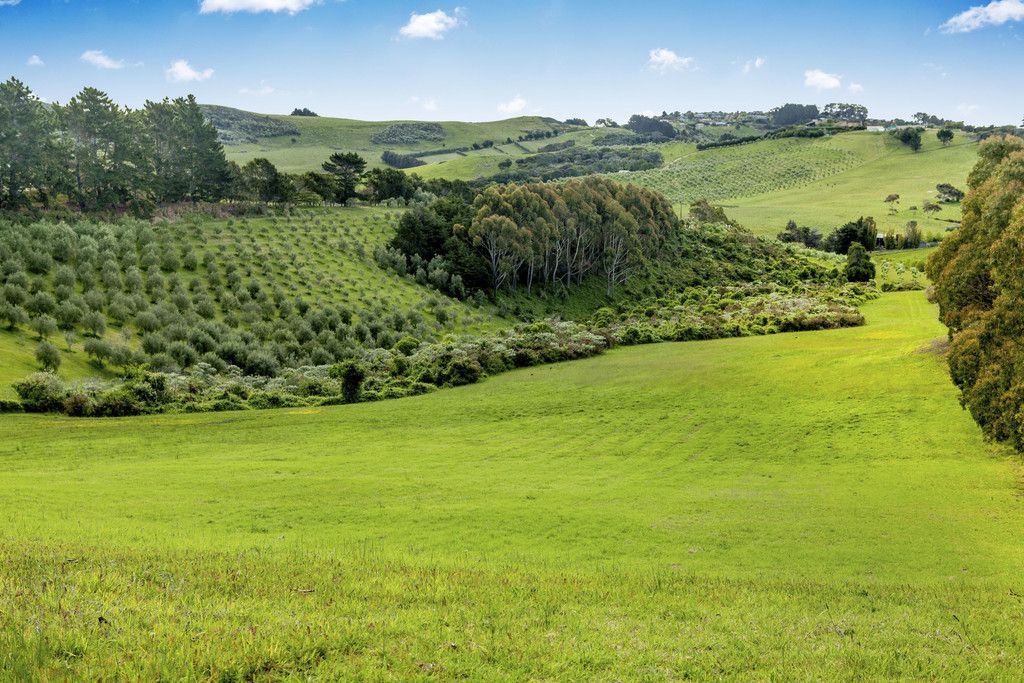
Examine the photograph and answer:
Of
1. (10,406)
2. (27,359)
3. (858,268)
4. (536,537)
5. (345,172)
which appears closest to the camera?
(536,537)

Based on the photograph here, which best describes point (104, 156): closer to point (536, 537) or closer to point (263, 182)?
point (263, 182)

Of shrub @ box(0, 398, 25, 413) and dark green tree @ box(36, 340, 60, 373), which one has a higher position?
dark green tree @ box(36, 340, 60, 373)

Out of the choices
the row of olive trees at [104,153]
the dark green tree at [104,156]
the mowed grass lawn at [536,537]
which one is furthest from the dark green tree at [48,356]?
the dark green tree at [104,156]

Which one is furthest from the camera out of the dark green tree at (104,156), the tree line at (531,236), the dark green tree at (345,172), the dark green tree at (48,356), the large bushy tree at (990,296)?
the dark green tree at (345,172)

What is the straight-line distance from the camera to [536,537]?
17.0m

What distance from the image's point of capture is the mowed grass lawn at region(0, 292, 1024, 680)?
8188 mm

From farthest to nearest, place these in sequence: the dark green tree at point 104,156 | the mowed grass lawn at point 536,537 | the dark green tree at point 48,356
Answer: the dark green tree at point 104,156 → the dark green tree at point 48,356 → the mowed grass lawn at point 536,537

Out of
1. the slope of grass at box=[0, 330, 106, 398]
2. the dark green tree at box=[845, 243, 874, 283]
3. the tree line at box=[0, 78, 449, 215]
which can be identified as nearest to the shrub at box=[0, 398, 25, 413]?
the slope of grass at box=[0, 330, 106, 398]

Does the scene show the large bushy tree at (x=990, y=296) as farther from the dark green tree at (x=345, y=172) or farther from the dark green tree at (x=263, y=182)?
the dark green tree at (x=345, y=172)

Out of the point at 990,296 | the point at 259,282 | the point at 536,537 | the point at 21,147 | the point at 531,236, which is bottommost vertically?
the point at 536,537

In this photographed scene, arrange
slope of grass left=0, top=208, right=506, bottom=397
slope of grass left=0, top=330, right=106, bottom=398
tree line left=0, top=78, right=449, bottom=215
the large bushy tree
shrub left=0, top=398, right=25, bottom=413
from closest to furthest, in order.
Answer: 1. the large bushy tree
2. shrub left=0, top=398, right=25, bottom=413
3. slope of grass left=0, top=330, right=106, bottom=398
4. slope of grass left=0, top=208, right=506, bottom=397
5. tree line left=0, top=78, right=449, bottom=215

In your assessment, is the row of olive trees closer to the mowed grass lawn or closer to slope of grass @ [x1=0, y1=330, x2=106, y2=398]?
slope of grass @ [x1=0, y1=330, x2=106, y2=398]

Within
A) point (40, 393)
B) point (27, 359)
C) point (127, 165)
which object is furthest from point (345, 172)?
point (40, 393)

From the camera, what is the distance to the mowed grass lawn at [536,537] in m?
8.19
